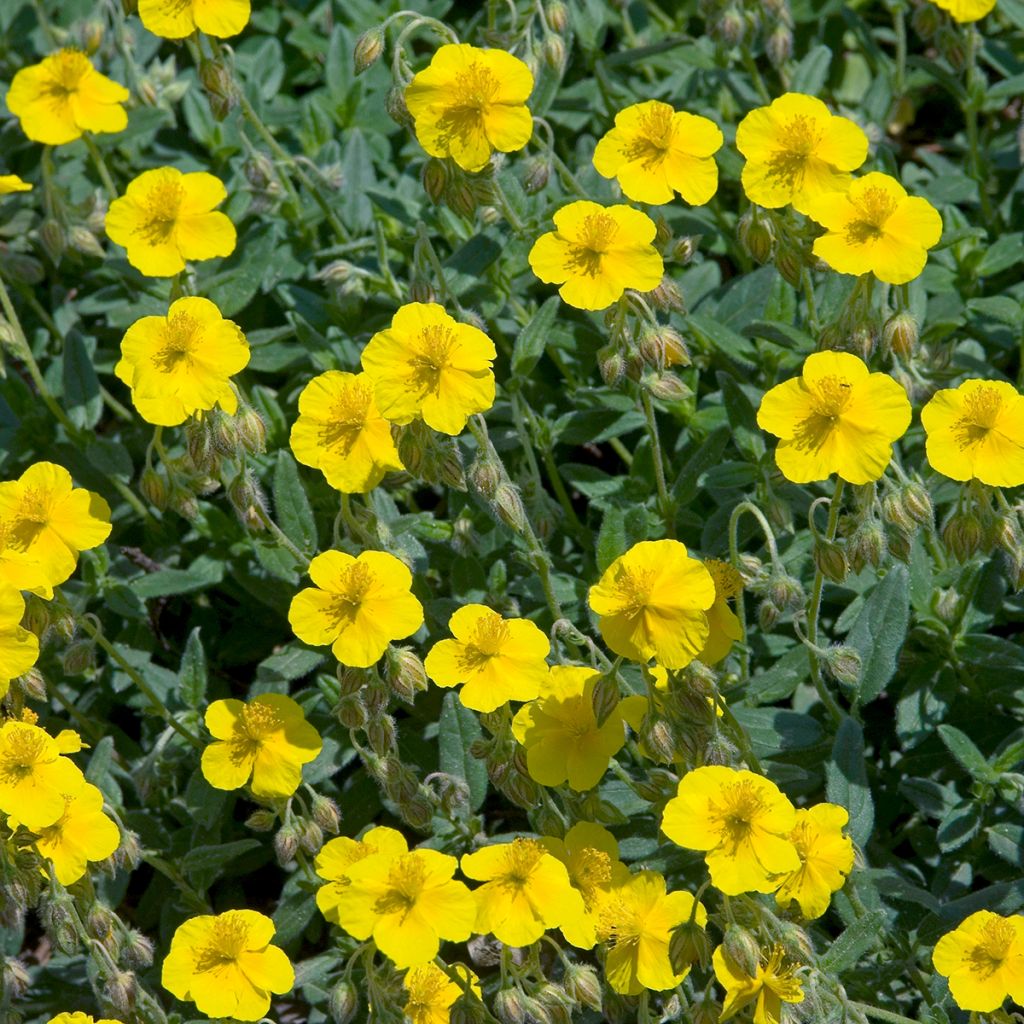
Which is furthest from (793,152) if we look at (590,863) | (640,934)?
(640,934)

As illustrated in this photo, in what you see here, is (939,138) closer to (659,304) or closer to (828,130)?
(828,130)

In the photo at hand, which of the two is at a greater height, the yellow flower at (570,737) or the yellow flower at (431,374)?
the yellow flower at (431,374)

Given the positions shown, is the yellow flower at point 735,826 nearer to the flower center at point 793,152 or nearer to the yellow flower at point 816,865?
the yellow flower at point 816,865

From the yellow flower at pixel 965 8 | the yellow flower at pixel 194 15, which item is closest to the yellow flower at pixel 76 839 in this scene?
the yellow flower at pixel 194 15

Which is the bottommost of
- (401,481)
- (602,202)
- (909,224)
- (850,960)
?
(850,960)

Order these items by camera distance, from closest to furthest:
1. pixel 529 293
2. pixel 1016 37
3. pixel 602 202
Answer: pixel 602 202, pixel 529 293, pixel 1016 37

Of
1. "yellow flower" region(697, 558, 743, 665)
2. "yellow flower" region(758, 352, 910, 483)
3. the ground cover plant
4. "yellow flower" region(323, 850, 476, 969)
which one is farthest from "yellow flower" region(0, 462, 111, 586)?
"yellow flower" region(758, 352, 910, 483)

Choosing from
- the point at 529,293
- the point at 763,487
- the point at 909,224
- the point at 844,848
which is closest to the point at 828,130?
the point at 909,224
